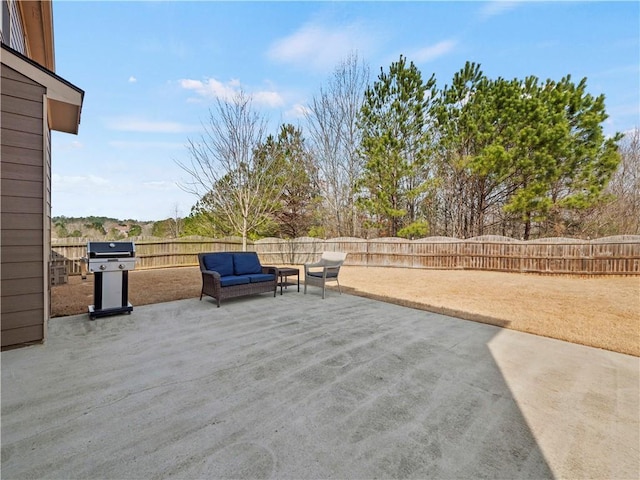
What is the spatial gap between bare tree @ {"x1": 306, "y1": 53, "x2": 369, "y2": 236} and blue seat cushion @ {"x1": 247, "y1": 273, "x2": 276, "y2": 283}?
892cm

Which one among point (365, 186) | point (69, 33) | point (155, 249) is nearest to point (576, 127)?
point (365, 186)

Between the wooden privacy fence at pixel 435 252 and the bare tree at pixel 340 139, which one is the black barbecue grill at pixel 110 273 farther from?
the bare tree at pixel 340 139

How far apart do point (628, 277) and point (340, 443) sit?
10.8m

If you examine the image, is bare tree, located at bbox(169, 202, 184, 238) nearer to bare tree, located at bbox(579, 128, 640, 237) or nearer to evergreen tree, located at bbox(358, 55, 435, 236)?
evergreen tree, located at bbox(358, 55, 435, 236)

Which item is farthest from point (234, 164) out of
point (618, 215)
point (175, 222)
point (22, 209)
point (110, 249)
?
point (618, 215)

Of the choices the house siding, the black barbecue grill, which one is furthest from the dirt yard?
the house siding

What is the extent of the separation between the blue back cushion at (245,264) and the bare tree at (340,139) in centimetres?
876

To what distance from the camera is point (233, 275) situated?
17.8 feet

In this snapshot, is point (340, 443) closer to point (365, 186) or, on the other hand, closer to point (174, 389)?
point (174, 389)

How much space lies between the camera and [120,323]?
3.90 meters

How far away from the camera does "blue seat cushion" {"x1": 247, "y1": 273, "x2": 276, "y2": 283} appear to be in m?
5.30

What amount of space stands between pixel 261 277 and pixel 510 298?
17.3ft

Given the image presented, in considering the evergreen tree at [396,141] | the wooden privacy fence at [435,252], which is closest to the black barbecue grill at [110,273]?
the wooden privacy fence at [435,252]

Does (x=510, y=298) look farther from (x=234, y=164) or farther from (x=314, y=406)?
(x=234, y=164)
